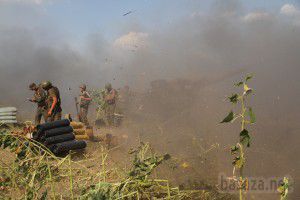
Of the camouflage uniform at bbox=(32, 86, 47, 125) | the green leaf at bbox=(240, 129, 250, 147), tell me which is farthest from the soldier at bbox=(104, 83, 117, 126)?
the green leaf at bbox=(240, 129, 250, 147)

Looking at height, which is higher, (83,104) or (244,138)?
(83,104)

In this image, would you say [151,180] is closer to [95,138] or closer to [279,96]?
[95,138]

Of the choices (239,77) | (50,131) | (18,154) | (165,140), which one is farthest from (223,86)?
(18,154)

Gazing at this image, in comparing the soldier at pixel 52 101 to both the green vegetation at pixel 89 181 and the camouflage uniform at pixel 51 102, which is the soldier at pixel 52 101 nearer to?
the camouflage uniform at pixel 51 102

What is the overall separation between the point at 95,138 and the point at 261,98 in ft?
35.4

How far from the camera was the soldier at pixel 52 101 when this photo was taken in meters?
11.2

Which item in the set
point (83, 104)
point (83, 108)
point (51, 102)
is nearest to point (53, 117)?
point (51, 102)

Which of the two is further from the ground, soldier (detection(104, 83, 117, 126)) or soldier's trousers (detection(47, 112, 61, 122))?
soldier (detection(104, 83, 117, 126))

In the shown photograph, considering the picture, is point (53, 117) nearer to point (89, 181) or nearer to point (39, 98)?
point (39, 98)

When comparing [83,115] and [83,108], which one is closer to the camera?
[83,108]

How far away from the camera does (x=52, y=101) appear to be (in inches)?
448

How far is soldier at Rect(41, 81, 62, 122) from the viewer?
36.7 feet

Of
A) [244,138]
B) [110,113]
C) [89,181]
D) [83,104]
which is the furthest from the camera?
[110,113]

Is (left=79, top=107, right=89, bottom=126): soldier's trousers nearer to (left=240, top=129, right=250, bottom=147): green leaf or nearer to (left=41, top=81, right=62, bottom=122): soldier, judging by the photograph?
(left=41, top=81, right=62, bottom=122): soldier
